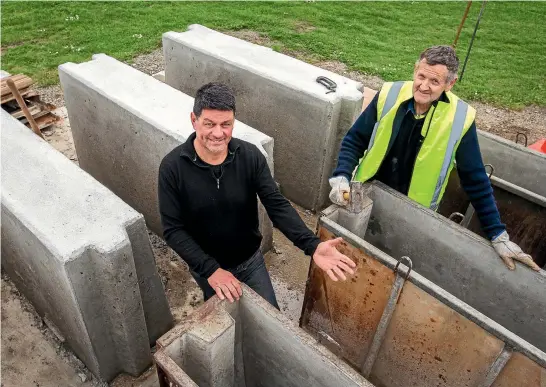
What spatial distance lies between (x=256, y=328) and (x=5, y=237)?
104 inches

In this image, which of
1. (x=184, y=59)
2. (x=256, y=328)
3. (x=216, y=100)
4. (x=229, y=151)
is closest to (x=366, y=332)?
(x=256, y=328)

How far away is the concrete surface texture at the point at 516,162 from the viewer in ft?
16.1

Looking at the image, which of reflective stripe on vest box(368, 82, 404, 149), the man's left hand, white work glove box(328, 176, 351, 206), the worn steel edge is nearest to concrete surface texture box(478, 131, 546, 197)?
reflective stripe on vest box(368, 82, 404, 149)

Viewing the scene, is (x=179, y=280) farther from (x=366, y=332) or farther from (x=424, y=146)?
(x=424, y=146)

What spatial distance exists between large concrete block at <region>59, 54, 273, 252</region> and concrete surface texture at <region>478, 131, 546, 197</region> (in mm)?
2551

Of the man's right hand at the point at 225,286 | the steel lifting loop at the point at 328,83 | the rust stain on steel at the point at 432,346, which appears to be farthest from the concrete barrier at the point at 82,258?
the steel lifting loop at the point at 328,83

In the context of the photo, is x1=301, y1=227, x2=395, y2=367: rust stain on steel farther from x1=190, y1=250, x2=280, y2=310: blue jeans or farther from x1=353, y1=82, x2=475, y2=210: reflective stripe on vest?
x1=353, y1=82, x2=475, y2=210: reflective stripe on vest

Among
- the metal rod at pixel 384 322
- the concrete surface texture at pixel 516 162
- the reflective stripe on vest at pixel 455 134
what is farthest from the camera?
the concrete surface texture at pixel 516 162

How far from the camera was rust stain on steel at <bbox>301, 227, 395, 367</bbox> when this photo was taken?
11.0ft

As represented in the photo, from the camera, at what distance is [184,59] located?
6.69 meters

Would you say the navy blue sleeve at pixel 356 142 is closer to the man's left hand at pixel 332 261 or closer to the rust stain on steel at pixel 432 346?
the man's left hand at pixel 332 261

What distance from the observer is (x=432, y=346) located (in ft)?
10.7

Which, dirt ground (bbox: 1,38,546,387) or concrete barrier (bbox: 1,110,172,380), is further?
dirt ground (bbox: 1,38,546,387)

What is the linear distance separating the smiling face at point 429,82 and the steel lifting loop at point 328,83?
2007mm
